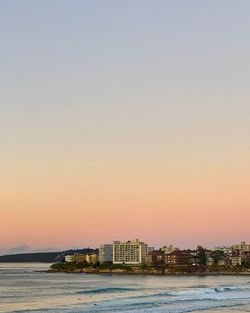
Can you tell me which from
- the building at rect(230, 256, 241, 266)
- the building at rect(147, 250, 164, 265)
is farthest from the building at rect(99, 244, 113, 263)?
the building at rect(230, 256, 241, 266)

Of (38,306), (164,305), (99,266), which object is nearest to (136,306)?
(164,305)

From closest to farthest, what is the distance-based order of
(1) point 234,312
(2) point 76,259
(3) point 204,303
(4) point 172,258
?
(1) point 234,312
(3) point 204,303
(4) point 172,258
(2) point 76,259

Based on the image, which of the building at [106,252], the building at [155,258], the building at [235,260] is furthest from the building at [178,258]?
the building at [106,252]

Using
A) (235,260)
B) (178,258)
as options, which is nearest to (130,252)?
(178,258)

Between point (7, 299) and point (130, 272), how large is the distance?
287 feet

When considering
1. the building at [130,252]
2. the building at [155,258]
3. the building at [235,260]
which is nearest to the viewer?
the building at [155,258]

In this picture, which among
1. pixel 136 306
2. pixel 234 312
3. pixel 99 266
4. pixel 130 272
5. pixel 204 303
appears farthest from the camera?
pixel 99 266

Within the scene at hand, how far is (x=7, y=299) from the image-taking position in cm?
5122

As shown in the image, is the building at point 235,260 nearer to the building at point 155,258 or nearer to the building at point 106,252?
the building at point 155,258

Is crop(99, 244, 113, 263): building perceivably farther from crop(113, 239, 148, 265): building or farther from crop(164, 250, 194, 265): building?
crop(164, 250, 194, 265): building

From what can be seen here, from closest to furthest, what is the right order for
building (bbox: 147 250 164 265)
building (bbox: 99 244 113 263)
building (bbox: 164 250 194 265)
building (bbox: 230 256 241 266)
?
building (bbox: 164 250 194 265)
building (bbox: 147 250 164 265)
building (bbox: 230 256 241 266)
building (bbox: 99 244 113 263)

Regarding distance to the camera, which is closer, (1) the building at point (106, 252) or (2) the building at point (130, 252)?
(2) the building at point (130, 252)

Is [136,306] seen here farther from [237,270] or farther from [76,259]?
[76,259]

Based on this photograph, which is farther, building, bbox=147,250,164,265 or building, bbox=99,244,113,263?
building, bbox=99,244,113,263
